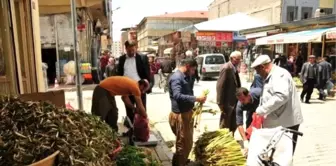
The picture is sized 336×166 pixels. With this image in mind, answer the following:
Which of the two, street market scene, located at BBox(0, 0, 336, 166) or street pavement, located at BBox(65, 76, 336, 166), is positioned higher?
street market scene, located at BBox(0, 0, 336, 166)

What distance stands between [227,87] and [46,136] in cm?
457

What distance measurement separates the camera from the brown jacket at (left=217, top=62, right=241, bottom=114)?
5625 mm

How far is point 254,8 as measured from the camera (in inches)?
1503

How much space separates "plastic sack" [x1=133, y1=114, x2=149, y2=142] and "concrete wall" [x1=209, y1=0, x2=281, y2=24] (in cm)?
2977

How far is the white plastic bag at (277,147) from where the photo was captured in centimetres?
303

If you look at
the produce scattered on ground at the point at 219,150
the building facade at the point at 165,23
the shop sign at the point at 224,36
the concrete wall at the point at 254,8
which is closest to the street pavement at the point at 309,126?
the produce scattered on ground at the point at 219,150

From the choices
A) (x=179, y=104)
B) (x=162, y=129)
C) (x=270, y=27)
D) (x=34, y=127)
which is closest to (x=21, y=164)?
(x=34, y=127)

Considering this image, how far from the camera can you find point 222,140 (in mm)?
4363

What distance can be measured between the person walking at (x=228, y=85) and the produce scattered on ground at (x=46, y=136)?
412cm

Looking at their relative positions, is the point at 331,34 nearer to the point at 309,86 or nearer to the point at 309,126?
the point at 309,86

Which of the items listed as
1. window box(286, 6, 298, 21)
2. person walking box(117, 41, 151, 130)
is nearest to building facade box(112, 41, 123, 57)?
window box(286, 6, 298, 21)

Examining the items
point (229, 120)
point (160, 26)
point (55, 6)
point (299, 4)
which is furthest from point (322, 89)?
point (160, 26)

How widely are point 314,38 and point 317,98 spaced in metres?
3.33

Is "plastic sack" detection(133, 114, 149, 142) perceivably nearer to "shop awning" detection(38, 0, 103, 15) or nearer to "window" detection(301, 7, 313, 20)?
"shop awning" detection(38, 0, 103, 15)
